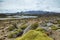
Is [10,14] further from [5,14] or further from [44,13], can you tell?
[44,13]

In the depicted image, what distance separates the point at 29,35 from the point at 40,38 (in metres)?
0.62

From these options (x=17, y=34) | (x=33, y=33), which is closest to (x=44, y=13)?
(x=17, y=34)

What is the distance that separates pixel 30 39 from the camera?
33.0ft

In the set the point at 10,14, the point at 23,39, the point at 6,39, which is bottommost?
the point at 10,14

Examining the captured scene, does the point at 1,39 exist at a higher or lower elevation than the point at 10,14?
higher

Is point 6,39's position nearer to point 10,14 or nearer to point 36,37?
point 36,37

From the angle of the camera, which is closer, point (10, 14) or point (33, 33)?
point (33, 33)

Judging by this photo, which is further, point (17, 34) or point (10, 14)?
point (10, 14)

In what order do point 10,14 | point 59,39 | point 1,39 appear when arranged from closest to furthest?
1. point 59,39
2. point 1,39
3. point 10,14

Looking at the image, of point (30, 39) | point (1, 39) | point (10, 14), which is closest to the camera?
point (30, 39)

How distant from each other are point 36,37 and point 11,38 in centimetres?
657

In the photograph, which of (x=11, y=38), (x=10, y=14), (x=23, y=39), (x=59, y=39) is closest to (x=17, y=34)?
(x=11, y=38)

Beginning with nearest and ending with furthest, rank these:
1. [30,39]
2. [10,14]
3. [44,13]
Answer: [30,39], [44,13], [10,14]

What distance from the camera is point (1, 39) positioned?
16266 millimetres
